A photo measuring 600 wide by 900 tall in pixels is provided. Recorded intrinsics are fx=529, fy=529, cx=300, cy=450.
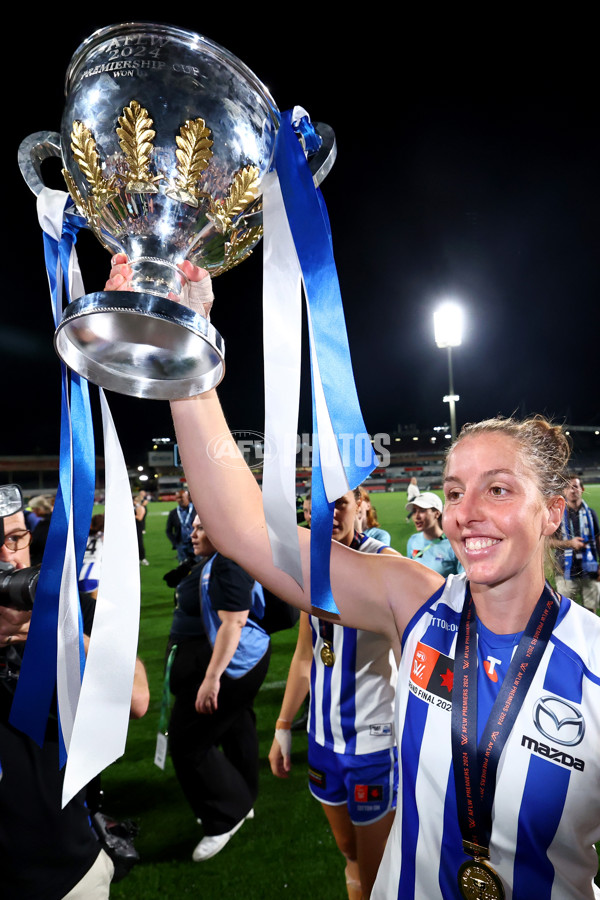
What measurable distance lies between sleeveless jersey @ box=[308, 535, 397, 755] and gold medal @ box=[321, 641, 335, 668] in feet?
0.05

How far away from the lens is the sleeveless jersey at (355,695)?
2.32 metres

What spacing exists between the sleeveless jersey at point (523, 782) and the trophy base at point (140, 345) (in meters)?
0.94

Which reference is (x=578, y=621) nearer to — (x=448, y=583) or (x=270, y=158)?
(x=448, y=583)

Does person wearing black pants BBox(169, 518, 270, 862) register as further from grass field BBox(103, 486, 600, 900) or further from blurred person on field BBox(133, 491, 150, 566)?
blurred person on field BBox(133, 491, 150, 566)

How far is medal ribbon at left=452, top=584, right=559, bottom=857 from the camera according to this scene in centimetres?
120

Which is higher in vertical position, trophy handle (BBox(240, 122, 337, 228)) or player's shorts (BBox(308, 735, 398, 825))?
trophy handle (BBox(240, 122, 337, 228))

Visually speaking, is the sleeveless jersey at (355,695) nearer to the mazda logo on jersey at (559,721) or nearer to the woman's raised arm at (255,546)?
the woman's raised arm at (255,546)

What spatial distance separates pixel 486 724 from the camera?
4.10 ft

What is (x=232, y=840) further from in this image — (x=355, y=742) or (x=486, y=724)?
(x=486, y=724)

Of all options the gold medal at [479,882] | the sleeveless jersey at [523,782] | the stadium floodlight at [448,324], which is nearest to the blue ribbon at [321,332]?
the sleeveless jersey at [523,782]

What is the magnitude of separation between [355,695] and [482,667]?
47.7 inches

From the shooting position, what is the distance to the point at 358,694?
93.8 inches

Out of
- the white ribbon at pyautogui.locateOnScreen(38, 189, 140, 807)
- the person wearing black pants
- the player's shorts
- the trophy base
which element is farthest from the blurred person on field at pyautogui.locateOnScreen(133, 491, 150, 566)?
the trophy base

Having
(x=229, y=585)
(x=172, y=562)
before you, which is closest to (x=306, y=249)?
(x=229, y=585)
